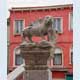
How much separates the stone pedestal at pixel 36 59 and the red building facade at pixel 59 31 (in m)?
6.43

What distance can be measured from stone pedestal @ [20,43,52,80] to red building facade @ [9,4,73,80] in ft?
21.1

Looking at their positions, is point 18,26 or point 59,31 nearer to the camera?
point 59,31

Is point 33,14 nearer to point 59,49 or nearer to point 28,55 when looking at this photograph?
point 59,49

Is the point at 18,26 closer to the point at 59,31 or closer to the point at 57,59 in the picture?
the point at 59,31

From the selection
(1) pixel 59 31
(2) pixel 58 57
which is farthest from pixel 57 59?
(1) pixel 59 31

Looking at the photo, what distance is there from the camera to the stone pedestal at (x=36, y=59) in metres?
4.43

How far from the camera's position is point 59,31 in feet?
36.3

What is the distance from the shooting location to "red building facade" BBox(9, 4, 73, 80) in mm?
11062

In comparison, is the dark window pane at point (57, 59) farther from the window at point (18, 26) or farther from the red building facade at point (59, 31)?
the window at point (18, 26)

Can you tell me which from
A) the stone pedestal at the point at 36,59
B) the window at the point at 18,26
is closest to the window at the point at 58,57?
the window at the point at 18,26

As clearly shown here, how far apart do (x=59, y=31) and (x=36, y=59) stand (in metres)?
6.63

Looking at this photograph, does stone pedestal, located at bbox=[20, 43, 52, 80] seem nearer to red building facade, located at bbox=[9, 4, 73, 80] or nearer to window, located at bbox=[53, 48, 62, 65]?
red building facade, located at bbox=[9, 4, 73, 80]

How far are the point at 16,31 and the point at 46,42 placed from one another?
7410mm

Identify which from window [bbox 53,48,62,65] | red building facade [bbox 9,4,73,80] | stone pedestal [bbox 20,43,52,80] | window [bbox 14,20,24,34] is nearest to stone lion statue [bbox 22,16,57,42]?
stone pedestal [bbox 20,43,52,80]
